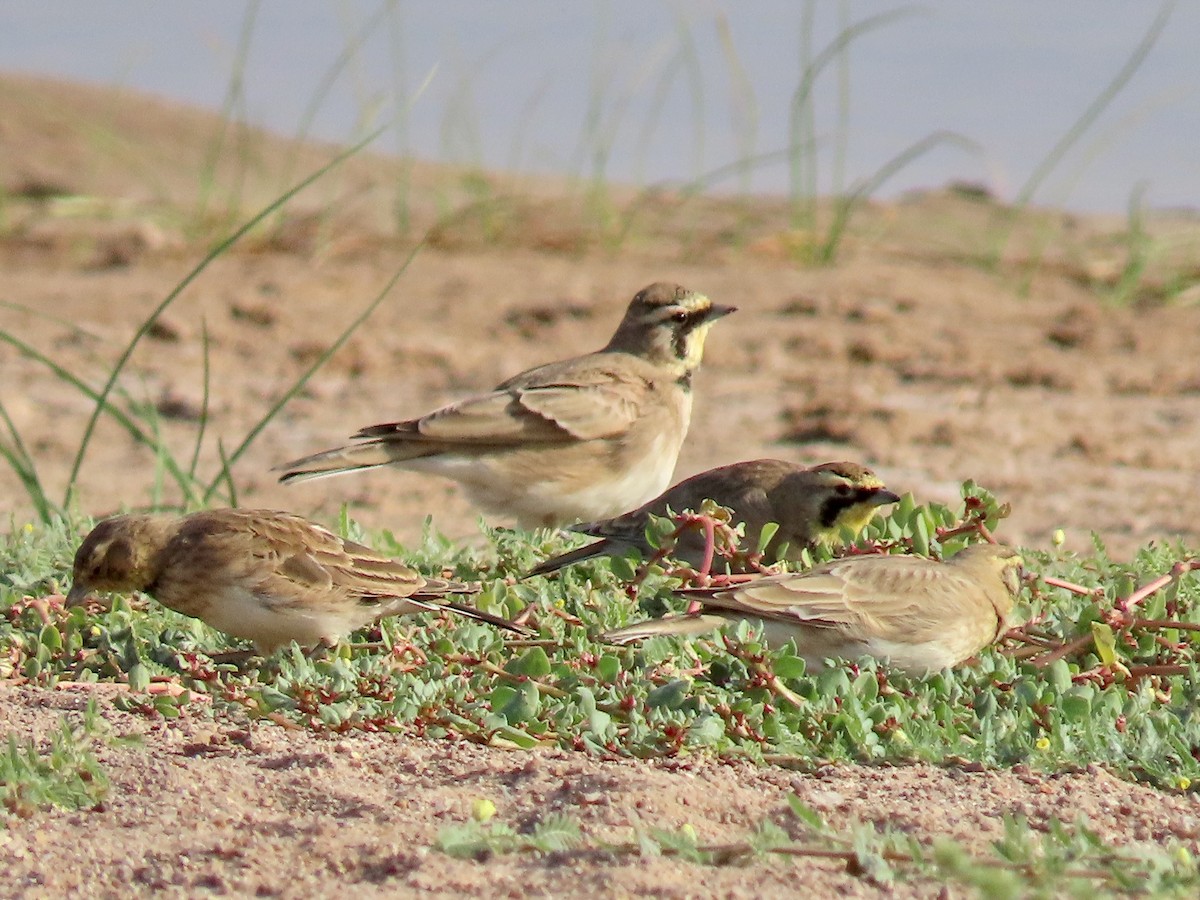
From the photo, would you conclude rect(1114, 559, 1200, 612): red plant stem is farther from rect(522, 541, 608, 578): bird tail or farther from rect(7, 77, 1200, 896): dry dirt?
rect(522, 541, 608, 578): bird tail

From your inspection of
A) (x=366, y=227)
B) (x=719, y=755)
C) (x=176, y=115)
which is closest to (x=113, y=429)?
(x=366, y=227)

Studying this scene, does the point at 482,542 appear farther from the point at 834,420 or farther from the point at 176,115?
the point at 176,115

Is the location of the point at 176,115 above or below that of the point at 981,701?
above

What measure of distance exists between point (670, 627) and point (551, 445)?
3001 mm

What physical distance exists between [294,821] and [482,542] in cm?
415

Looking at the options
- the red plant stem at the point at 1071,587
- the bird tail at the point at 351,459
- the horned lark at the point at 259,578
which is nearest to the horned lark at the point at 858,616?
the red plant stem at the point at 1071,587

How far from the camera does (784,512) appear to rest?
22.0ft

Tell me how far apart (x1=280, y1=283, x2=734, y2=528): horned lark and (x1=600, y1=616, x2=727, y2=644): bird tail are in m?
2.85

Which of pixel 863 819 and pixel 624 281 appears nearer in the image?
pixel 863 819

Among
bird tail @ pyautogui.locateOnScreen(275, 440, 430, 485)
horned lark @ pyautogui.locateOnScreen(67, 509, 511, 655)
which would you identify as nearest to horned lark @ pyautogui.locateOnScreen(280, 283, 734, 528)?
bird tail @ pyautogui.locateOnScreen(275, 440, 430, 485)

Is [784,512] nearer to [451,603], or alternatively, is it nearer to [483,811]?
[451,603]

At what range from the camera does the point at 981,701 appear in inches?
209

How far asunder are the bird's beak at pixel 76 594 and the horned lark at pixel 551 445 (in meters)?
2.16

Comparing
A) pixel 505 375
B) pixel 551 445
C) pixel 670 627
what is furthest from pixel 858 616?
pixel 505 375
